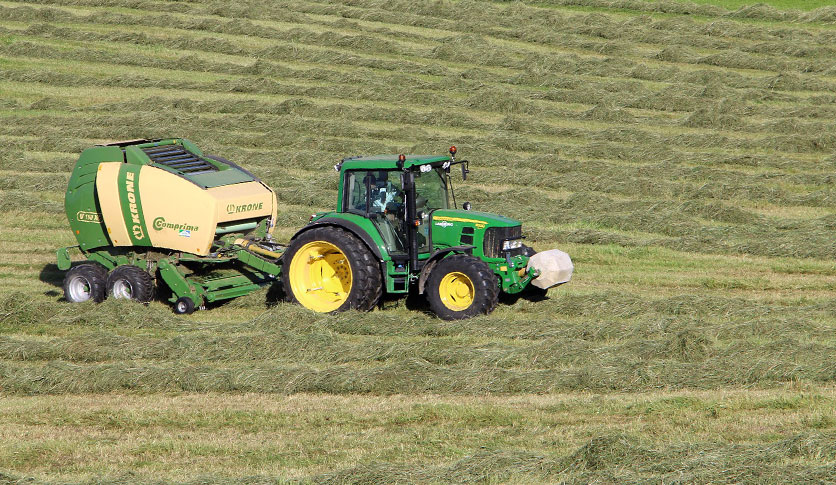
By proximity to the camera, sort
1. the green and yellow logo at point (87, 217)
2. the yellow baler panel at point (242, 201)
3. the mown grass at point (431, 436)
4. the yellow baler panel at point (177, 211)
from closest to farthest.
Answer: the mown grass at point (431, 436) < the yellow baler panel at point (177, 211) < the yellow baler panel at point (242, 201) < the green and yellow logo at point (87, 217)

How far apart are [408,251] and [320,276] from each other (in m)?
1.21

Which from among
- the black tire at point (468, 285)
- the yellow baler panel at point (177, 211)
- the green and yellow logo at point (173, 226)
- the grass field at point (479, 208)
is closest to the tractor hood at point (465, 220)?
the black tire at point (468, 285)

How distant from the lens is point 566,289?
13.5 metres

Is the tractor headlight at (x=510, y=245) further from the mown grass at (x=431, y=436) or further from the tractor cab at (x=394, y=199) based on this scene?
the mown grass at (x=431, y=436)

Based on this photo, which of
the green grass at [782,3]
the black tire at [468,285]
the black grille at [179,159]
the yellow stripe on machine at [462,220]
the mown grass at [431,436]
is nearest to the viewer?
the mown grass at [431,436]

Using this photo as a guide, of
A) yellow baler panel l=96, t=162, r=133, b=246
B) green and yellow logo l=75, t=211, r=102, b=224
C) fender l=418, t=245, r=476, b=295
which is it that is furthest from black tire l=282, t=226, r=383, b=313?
green and yellow logo l=75, t=211, r=102, b=224

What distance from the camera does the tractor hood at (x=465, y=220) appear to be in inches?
476

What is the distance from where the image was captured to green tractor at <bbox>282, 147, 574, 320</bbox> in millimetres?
11875

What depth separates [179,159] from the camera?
13.4m

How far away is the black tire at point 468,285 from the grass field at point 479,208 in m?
0.24

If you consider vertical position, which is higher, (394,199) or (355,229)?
(394,199)

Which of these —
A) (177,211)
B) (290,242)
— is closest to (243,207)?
(177,211)

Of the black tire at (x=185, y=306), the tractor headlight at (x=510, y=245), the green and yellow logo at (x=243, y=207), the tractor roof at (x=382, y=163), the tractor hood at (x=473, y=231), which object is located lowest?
the black tire at (x=185, y=306)

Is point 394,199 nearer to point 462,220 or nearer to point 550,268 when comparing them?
point 462,220
